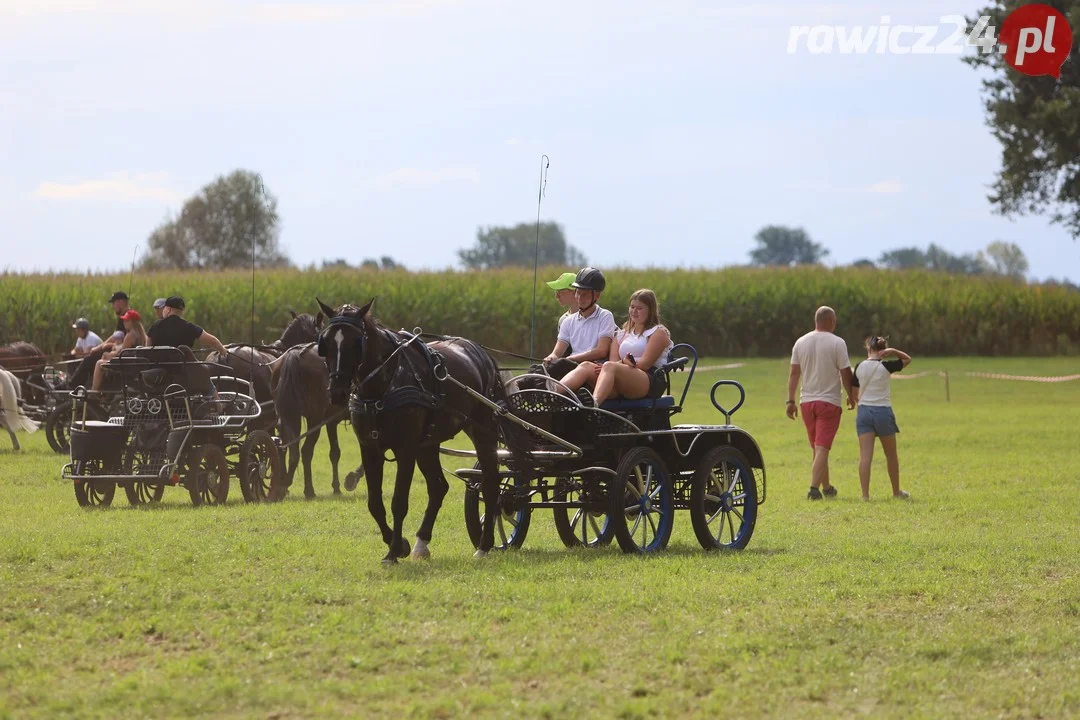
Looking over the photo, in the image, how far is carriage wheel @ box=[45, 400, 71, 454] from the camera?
2284 cm

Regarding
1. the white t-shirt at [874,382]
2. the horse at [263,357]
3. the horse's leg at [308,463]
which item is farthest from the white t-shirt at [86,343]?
the white t-shirt at [874,382]

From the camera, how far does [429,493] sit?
10.2m

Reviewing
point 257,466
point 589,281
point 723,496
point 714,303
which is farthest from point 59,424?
point 714,303

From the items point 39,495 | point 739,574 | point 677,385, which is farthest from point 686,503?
point 677,385

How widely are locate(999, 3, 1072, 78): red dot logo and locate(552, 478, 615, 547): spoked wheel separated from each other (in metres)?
37.8

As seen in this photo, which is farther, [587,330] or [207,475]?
[207,475]

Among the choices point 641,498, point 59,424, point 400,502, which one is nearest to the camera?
point 400,502

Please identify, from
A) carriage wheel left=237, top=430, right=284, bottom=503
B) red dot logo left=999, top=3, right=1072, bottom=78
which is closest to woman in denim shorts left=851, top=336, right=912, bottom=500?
carriage wheel left=237, top=430, right=284, bottom=503

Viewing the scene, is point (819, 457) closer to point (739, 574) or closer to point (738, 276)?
point (739, 574)

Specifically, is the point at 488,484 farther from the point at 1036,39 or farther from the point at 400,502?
the point at 1036,39

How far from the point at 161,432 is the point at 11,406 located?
8.72m

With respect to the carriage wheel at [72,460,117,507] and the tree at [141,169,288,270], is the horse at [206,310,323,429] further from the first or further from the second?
the tree at [141,169,288,270]

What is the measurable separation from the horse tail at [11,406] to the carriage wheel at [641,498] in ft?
46.1

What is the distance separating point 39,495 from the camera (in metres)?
16.5
